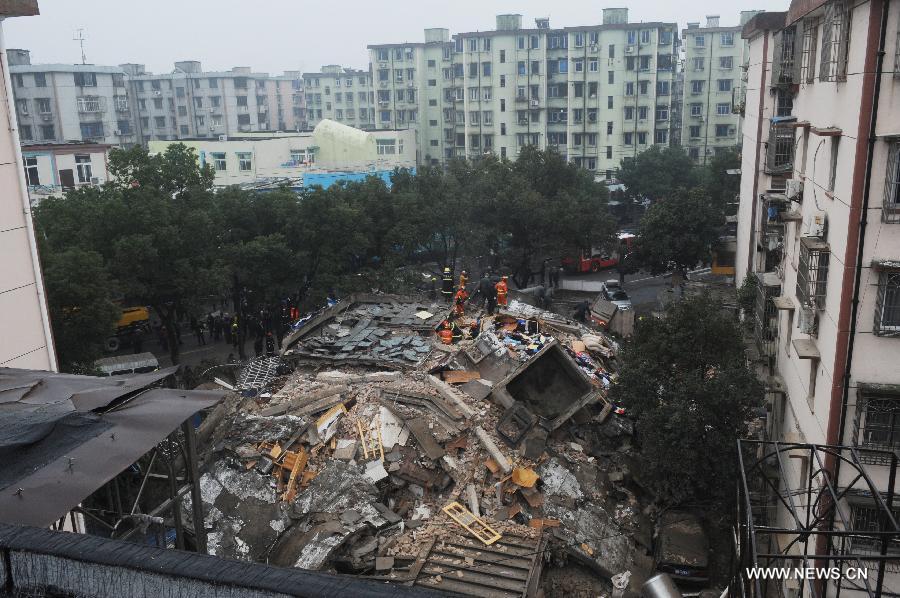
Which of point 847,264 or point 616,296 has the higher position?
point 847,264

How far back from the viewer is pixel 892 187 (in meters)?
9.70

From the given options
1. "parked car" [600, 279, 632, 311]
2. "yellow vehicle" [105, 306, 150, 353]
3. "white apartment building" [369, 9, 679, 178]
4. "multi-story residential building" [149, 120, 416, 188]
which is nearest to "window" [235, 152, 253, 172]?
"multi-story residential building" [149, 120, 416, 188]

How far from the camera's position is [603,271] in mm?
39312

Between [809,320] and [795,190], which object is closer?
[809,320]

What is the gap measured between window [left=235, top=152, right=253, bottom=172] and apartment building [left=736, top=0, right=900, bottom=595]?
35.8 meters

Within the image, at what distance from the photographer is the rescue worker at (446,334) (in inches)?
778

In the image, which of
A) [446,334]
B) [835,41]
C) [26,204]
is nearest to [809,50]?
[835,41]

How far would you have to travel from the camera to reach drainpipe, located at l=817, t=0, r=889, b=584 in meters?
9.59

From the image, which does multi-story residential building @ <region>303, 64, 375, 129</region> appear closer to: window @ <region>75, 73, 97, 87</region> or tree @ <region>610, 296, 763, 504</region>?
window @ <region>75, 73, 97, 87</region>

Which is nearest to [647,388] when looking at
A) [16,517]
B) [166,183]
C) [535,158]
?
[16,517]

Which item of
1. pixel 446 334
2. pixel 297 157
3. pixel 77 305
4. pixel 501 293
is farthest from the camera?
pixel 297 157

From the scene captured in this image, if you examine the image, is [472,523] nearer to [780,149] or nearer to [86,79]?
[780,149]

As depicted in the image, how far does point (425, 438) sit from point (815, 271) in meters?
8.00

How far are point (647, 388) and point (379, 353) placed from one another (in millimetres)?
7113
